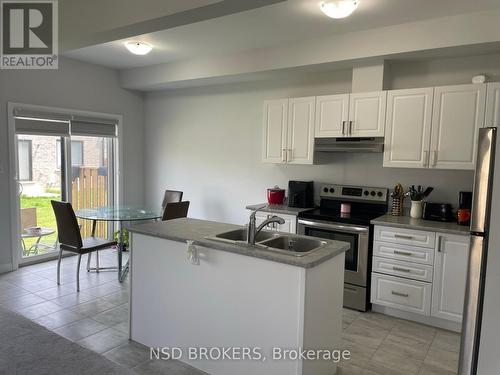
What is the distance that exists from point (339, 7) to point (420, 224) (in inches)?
76.4

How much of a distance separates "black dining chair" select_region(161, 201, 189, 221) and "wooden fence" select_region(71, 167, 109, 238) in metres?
1.88

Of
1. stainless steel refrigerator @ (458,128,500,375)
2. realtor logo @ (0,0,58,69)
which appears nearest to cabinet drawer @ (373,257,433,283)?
stainless steel refrigerator @ (458,128,500,375)

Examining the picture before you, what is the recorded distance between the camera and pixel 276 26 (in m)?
3.33

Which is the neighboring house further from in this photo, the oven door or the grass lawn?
the oven door

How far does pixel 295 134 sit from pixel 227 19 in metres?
1.41

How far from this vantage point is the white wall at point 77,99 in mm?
4285

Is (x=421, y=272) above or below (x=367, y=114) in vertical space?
below

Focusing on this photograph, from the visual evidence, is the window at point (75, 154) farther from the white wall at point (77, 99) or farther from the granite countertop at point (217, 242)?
the granite countertop at point (217, 242)

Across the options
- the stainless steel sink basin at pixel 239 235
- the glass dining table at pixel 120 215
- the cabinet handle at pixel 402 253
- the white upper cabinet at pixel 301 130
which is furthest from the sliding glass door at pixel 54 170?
the cabinet handle at pixel 402 253

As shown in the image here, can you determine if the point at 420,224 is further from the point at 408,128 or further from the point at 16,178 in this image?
the point at 16,178

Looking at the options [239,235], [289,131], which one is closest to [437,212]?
[289,131]

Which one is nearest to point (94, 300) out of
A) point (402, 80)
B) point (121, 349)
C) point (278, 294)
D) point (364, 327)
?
point (121, 349)

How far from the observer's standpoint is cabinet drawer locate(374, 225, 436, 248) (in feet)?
10.3

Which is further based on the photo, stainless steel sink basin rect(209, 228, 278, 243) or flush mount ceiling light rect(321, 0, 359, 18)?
flush mount ceiling light rect(321, 0, 359, 18)
